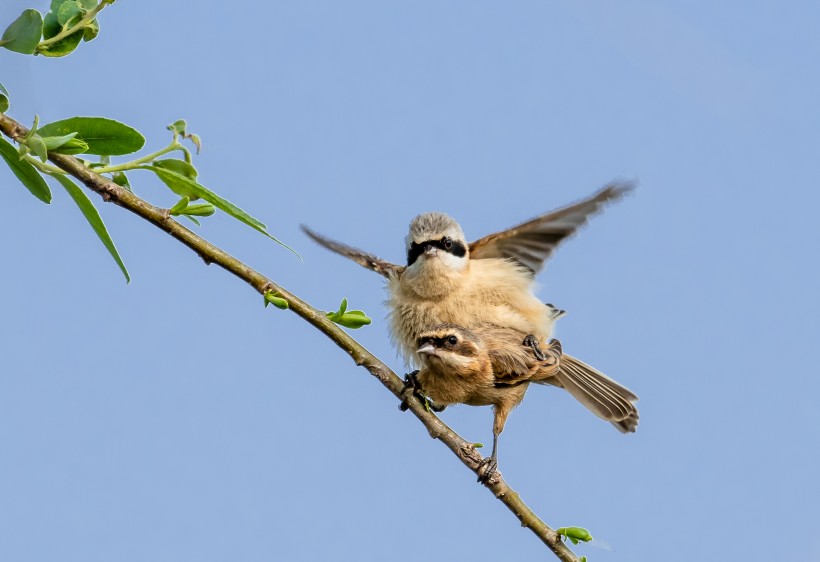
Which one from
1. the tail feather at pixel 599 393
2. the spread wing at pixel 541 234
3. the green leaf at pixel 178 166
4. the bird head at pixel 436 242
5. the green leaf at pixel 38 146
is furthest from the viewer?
the tail feather at pixel 599 393

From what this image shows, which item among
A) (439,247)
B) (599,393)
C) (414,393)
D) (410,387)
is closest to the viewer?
(410,387)

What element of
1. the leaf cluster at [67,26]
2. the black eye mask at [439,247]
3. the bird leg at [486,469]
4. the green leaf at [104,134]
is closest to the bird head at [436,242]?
the black eye mask at [439,247]

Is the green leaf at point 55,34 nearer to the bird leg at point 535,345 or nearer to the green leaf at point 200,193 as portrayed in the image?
the green leaf at point 200,193

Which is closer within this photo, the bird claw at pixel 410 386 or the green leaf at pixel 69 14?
the green leaf at pixel 69 14

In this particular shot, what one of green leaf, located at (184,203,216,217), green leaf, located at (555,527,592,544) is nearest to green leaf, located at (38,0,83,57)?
green leaf, located at (184,203,216,217)

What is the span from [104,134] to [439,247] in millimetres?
3133

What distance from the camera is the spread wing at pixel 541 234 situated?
5277 mm

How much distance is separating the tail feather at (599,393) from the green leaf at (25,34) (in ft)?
13.3

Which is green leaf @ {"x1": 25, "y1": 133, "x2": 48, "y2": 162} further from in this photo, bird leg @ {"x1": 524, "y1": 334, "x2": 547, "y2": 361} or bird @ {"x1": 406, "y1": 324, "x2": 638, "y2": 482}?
bird leg @ {"x1": 524, "y1": 334, "x2": 547, "y2": 361}

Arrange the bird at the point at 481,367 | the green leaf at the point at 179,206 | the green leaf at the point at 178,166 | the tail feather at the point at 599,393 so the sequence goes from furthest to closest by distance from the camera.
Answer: the tail feather at the point at 599,393 → the bird at the point at 481,367 → the green leaf at the point at 178,166 → the green leaf at the point at 179,206

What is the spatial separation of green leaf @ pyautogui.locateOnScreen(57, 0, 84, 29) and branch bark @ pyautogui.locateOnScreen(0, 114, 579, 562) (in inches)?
10.9

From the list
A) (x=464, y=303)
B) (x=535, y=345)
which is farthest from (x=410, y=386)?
(x=464, y=303)

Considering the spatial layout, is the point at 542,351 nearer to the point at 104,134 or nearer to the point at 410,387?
the point at 410,387

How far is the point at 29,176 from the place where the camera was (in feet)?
8.29
